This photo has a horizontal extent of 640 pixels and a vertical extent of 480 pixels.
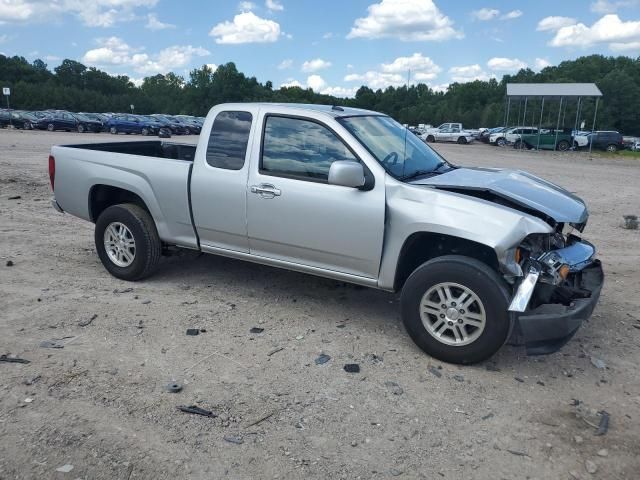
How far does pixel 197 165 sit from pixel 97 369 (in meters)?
2.13

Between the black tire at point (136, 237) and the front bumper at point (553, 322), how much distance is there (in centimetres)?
361

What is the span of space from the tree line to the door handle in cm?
6571

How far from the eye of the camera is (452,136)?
45125 mm

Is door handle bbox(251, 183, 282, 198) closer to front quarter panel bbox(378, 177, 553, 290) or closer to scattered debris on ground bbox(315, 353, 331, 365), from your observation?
front quarter panel bbox(378, 177, 553, 290)

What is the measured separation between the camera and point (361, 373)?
4094 mm

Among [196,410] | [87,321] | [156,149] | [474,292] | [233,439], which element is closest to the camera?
[233,439]

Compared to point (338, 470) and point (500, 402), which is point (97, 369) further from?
point (500, 402)

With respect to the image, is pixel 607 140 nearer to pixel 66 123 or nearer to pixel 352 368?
pixel 66 123

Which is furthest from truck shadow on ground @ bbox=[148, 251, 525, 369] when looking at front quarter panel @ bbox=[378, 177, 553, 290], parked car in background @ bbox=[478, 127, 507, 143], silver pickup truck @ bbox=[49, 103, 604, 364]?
parked car in background @ bbox=[478, 127, 507, 143]

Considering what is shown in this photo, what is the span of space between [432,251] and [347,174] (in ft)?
3.34

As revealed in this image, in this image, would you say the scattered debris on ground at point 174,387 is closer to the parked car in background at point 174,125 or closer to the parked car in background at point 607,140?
the parked car in background at point 607,140

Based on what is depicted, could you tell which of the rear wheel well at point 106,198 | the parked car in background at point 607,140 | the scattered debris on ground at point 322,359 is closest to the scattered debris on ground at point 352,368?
the scattered debris on ground at point 322,359

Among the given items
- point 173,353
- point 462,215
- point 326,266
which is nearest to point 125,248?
point 173,353

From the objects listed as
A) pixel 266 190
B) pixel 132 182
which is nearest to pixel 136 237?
pixel 132 182
